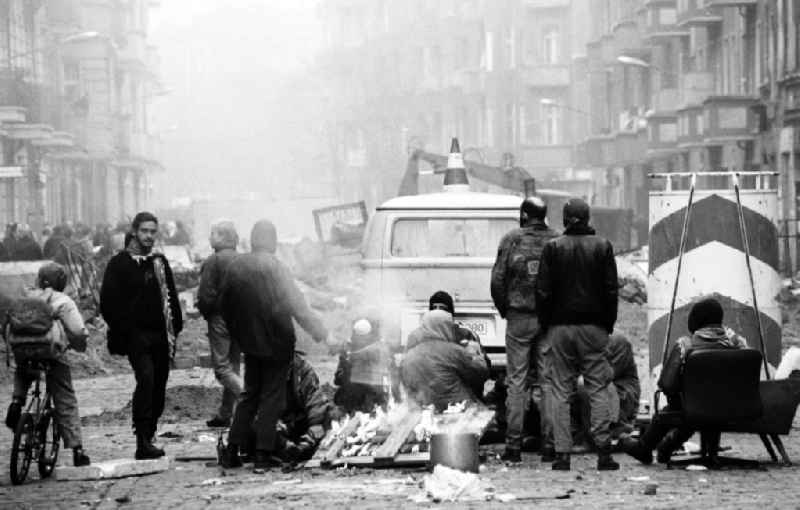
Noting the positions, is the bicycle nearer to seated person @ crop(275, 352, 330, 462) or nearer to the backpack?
the backpack

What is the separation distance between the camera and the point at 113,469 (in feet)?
43.7

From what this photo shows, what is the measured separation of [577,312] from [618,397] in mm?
1420

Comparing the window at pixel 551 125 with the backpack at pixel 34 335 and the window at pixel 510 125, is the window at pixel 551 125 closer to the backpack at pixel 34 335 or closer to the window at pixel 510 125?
the window at pixel 510 125

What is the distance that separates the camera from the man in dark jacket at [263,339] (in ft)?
45.0

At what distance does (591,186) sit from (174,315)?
69185mm

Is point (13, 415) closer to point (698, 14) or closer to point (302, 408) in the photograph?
point (302, 408)

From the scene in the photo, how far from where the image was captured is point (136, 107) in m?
90.8

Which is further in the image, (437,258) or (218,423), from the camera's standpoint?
(437,258)

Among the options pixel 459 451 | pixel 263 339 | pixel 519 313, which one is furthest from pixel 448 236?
pixel 459 451

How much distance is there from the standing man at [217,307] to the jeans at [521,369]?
2.66 metres

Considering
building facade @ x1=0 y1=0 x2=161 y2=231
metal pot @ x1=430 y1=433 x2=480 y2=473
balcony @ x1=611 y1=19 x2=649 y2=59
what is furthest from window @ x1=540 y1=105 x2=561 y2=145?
metal pot @ x1=430 y1=433 x2=480 y2=473

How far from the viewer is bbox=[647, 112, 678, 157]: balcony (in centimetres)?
5894

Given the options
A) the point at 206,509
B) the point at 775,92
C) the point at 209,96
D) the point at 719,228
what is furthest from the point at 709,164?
the point at 209,96

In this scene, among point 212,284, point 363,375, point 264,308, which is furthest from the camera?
point 212,284
